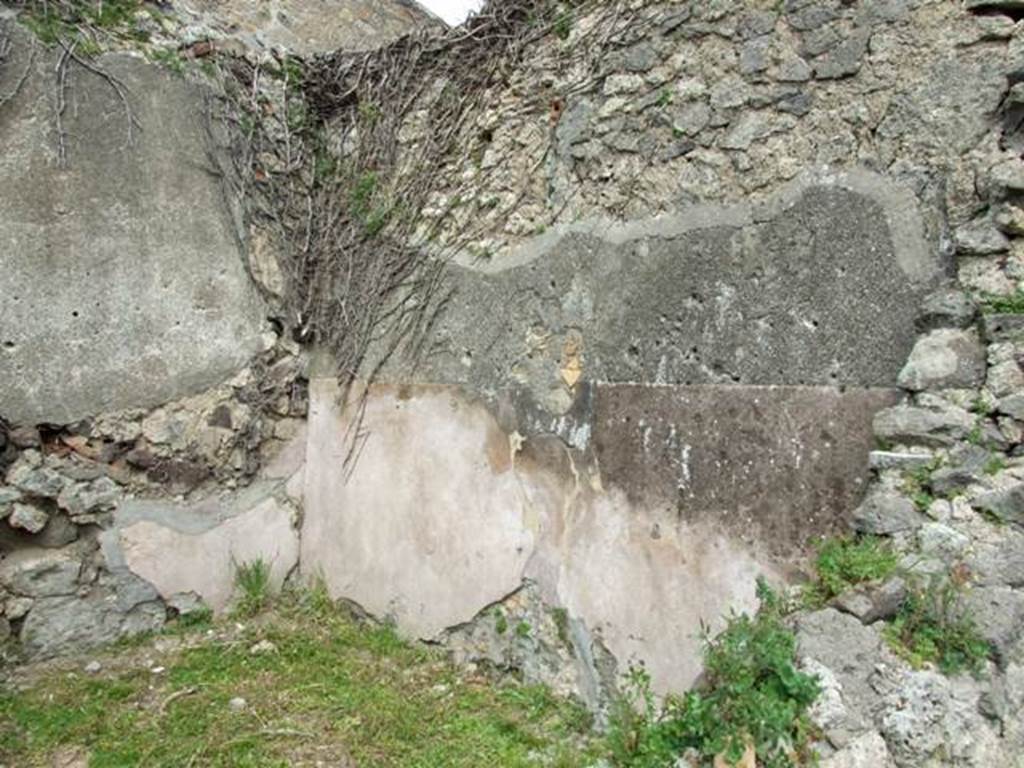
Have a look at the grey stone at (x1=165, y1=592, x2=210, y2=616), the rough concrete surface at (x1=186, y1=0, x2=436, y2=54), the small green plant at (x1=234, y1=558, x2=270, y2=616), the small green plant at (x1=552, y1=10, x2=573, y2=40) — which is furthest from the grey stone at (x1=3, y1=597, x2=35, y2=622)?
the small green plant at (x1=552, y1=10, x2=573, y2=40)

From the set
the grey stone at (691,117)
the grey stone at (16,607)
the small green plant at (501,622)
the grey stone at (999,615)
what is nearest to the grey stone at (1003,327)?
the grey stone at (999,615)

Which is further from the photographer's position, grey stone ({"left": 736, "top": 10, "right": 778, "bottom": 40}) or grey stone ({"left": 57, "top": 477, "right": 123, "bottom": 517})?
grey stone ({"left": 57, "top": 477, "right": 123, "bottom": 517})

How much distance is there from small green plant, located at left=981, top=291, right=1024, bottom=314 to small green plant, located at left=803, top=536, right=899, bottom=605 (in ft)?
2.22

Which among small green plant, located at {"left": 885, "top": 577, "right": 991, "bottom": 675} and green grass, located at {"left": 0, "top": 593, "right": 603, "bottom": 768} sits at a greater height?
small green plant, located at {"left": 885, "top": 577, "right": 991, "bottom": 675}

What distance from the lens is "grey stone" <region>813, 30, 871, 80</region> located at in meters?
2.52

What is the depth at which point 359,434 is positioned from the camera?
411 centimetres

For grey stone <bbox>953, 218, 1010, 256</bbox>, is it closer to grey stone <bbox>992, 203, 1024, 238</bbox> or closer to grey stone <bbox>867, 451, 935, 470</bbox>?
grey stone <bbox>992, 203, 1024, 238</bbox>

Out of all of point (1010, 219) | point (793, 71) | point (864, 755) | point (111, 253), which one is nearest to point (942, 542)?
point (864, 755)

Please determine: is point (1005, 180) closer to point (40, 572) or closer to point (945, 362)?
point (945, 362)

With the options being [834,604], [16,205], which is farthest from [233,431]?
[834,604]

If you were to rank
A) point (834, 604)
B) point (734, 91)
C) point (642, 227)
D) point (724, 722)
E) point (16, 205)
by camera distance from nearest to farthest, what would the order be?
point (724, 722), point (834, 604), point (734, 91), point (642, 227), point (16, 205)

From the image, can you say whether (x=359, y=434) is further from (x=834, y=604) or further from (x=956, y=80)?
(x=956, y=80)

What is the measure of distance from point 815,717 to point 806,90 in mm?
1958

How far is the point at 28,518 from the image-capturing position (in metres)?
3.58
